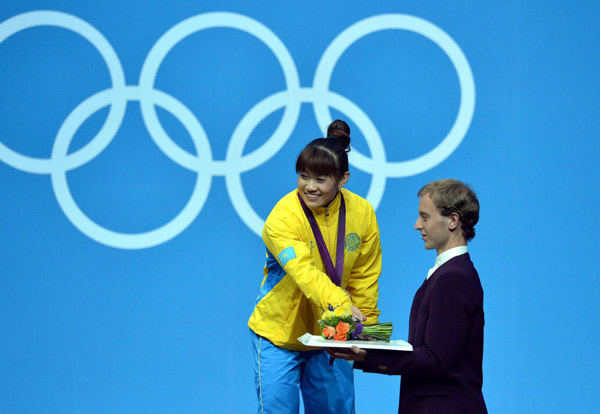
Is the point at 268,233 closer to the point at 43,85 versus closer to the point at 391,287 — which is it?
the point at 391,287

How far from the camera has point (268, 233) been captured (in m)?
2.98

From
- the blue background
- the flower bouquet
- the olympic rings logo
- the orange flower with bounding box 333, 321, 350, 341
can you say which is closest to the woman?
the flower bouquet

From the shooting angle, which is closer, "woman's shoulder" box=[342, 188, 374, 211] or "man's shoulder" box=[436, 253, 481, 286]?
"man's shoulder" box=[436, 253, 481, 286]

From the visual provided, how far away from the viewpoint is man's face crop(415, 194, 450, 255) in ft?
7.60

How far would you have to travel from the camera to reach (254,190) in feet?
13.9

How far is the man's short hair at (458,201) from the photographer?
2293 millimetres

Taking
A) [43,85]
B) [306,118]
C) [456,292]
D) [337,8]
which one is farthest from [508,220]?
[43,85]

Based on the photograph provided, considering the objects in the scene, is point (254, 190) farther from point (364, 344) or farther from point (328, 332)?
point (364, 344)

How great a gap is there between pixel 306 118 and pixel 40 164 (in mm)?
1627

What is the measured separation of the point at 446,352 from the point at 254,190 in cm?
224

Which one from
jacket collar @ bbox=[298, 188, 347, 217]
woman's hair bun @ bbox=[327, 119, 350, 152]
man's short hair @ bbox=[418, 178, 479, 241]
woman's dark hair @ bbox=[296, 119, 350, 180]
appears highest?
woman's hair bun @ bbox=[327, 119, 350, 152]

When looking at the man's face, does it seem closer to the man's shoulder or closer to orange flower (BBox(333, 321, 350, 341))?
the man's shoulder

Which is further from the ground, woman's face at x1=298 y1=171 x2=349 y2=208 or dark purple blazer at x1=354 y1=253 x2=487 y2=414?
woman's face at x1=298 y1=171 x2=349 y2=208

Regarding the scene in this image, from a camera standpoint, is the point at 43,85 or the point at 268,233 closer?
the point at 268,233
